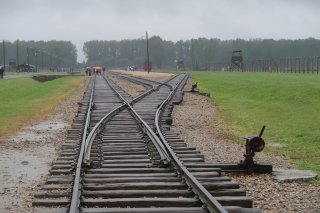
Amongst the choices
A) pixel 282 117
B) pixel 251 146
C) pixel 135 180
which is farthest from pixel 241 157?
pixel 282 117

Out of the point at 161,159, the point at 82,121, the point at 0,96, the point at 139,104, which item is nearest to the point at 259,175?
the point at 161,159

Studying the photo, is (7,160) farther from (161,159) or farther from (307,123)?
(307,123)

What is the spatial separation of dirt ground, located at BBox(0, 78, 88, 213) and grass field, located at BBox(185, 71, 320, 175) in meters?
5.00

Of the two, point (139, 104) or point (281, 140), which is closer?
point (281, 140)

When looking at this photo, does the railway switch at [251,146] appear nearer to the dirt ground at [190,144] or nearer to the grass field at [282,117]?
the dirt ground at [190,144]

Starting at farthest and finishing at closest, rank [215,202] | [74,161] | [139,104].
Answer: [139,104]
[74,161]
[215,202]

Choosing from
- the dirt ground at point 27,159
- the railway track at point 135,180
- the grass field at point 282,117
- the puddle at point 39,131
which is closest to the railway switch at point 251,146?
the railway track at point 135,180

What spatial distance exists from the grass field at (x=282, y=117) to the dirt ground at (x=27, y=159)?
197 inches

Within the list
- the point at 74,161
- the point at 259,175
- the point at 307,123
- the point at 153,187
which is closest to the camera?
the point at 153,187

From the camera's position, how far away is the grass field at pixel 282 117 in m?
13.3

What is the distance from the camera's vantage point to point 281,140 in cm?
1499

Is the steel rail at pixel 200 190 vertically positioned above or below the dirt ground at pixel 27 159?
above

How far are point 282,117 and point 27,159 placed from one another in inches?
461

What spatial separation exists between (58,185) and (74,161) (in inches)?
75.1
